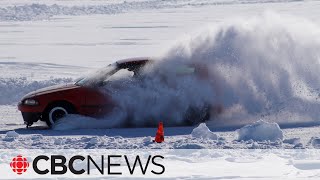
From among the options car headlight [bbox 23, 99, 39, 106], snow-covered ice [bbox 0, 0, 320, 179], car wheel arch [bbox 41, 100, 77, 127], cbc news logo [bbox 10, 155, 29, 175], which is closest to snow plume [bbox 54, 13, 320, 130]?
snow-covered ice [bbox 0, 0, 320, 179]

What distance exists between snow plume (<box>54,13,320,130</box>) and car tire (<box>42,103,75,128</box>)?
0.85m

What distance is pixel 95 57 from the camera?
2662 cm

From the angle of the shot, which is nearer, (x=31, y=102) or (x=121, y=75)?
(x=31, y=102)

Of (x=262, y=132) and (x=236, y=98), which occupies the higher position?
(x=236, y=98)

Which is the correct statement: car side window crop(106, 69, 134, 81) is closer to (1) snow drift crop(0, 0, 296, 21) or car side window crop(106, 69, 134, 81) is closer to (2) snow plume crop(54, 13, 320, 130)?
(2) snow plume crop(54, 13, 320, 130)

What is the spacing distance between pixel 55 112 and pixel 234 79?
11.1ft

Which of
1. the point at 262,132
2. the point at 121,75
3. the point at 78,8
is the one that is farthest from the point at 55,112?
the point at 78,8

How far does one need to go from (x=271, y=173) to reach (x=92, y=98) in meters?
5.36

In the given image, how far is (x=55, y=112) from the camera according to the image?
47.3 feet

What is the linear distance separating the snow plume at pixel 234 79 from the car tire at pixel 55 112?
85 cm

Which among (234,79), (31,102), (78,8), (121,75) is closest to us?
(31,102)

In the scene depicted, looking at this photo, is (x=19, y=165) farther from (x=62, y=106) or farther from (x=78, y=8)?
(x=78, y=8)

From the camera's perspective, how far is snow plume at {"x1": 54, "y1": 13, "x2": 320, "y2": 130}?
14664mm

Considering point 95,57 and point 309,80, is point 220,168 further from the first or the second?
point 95,57
